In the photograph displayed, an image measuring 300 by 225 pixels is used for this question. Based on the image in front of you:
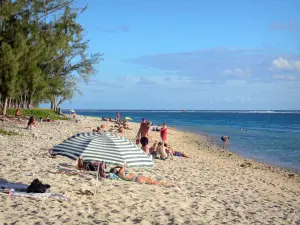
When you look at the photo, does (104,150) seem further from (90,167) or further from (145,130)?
(145,130)

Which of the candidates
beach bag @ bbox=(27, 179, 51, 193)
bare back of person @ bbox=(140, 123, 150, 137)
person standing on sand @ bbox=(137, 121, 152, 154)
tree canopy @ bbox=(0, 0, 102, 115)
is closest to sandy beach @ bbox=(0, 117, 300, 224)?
beach bag @ bbox=(27, 179, 51, 193)

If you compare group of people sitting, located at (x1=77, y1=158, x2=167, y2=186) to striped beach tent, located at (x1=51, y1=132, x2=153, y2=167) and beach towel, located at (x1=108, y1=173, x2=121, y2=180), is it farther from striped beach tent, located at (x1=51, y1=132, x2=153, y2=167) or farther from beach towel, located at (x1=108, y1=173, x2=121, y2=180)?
striped beach tent, located at (x1=51, y1=132, x2=153, y2=167)

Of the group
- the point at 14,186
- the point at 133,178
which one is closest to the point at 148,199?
the point at 133,178

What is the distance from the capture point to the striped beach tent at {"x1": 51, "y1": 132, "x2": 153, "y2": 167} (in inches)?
324

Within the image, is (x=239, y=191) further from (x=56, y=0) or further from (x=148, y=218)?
(x=56, y=0)

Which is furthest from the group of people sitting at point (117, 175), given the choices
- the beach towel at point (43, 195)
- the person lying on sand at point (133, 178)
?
the beach towel at point (43, 195)

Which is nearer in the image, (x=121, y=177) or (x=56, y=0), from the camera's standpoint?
(x=121, y=177)

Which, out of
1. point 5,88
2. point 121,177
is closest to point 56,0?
point 5,88

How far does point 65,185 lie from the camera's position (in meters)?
10.0

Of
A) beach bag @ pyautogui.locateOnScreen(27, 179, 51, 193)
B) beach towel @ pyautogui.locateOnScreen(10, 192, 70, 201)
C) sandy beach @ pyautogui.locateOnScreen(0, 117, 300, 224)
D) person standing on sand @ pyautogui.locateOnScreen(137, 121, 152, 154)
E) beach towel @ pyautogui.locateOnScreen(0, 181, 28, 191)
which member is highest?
person standing on sand @ pyautogui.locateOnScreen(137, 121, 152, 154)

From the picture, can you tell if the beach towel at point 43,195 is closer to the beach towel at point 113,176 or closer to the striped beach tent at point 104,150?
the striped beach tent at point 104,150

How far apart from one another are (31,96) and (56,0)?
10.2 metres

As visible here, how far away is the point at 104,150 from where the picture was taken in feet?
27.5

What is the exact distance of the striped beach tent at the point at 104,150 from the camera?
8.24m
